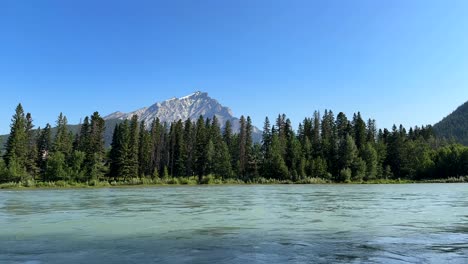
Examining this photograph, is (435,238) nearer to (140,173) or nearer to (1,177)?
(1,177)

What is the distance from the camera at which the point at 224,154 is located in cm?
11625

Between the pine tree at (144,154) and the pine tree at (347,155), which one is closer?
the pine tree at (347,155)

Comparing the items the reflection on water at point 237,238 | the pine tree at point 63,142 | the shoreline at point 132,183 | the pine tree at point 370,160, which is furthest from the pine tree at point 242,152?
the reflection on water at point 237,238

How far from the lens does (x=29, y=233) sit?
18188 millimetres

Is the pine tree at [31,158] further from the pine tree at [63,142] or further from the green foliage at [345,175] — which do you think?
the green foliage at [345,175]

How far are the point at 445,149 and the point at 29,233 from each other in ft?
446

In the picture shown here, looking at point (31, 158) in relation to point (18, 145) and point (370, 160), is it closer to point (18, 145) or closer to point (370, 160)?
point (18, 145)

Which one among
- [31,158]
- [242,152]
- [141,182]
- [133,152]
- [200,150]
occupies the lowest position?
[141,182]

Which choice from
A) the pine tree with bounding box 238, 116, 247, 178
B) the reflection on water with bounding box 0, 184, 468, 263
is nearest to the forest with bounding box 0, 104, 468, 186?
the pine tree with bounding box 238, 116, 247, 178

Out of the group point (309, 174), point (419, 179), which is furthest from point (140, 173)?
point (419, 179)

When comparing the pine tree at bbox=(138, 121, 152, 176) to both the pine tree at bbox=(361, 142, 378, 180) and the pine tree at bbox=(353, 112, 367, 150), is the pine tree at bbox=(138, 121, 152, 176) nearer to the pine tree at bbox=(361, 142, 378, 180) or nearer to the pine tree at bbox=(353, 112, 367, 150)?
the pine tree at bbox=(361, 142, 378, 180)

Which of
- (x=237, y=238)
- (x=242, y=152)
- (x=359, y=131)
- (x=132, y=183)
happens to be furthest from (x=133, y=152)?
(x=237, y=238)

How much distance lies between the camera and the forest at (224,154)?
10550cm

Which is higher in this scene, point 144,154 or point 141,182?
point 144,154
